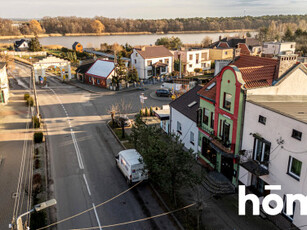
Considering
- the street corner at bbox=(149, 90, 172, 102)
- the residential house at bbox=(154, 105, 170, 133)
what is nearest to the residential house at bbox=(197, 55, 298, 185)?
the residential house at bbox=(154, 105, 170, 133)

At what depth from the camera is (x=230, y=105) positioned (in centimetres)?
2148

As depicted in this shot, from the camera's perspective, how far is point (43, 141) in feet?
108

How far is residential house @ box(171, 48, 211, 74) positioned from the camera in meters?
72.1

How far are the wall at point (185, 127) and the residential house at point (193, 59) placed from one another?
141 ft

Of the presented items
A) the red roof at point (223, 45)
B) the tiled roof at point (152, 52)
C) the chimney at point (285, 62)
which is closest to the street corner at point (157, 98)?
the tiled roof at point (152, 52)

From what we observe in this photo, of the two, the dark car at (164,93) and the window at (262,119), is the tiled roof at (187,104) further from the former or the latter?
the dark car at (164,93)

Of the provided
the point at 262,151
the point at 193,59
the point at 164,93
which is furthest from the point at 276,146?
the point at 193,59

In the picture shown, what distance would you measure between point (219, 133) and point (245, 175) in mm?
4075

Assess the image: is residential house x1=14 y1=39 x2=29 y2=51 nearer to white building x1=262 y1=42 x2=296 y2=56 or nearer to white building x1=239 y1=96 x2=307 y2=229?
white building x1=262 y1=42 x2=296 y2=56

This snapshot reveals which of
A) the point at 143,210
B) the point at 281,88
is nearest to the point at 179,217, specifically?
the point at 143,210

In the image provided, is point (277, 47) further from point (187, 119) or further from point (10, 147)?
point (10, 147)

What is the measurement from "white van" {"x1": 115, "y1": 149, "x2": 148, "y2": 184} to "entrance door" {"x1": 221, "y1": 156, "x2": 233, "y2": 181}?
6671mm

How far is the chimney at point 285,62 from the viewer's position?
2044 centimetres

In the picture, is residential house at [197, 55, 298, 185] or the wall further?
the wall
